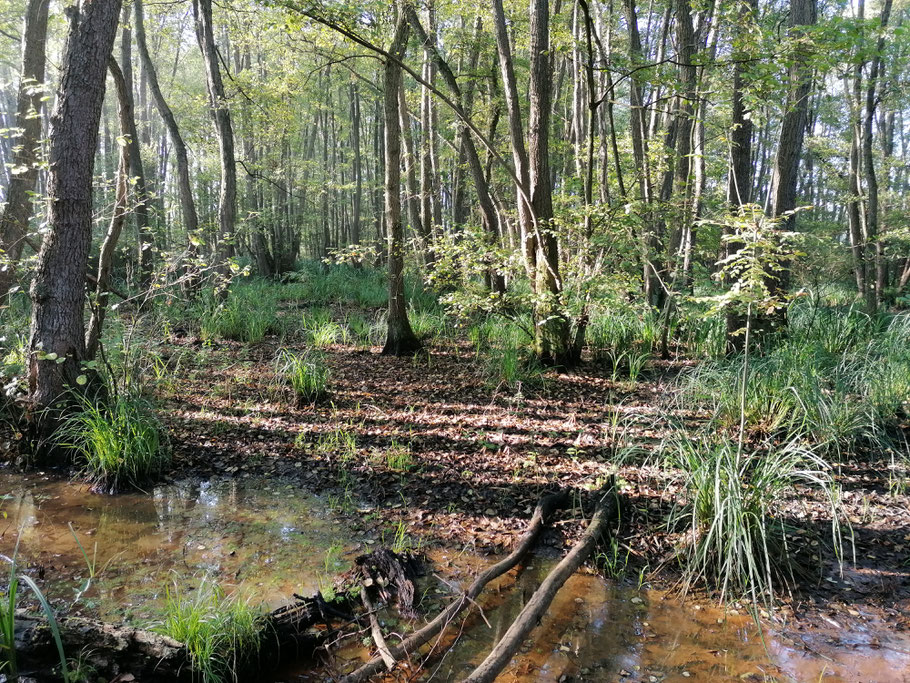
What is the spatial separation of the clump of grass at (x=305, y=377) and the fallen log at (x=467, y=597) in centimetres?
301

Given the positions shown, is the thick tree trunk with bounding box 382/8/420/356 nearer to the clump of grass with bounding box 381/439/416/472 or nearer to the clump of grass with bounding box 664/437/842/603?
the clump of grass with bounding box 381/439/416/472

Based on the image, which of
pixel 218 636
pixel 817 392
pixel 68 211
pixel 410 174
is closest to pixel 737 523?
pixel 817 392

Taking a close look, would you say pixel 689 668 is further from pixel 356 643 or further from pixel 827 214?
pixel 827 214

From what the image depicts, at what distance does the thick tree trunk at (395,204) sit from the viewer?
6.67 meters

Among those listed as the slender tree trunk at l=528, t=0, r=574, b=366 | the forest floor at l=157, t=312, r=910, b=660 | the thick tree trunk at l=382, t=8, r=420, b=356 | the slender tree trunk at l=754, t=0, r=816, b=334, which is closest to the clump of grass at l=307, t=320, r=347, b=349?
the forest floor at l=157, t=312, r=910, b=660

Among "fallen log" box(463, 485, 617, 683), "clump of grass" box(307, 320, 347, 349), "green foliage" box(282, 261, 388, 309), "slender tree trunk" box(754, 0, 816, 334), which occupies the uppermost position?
"slender tree trunk" box(754, 0, 816, 334)

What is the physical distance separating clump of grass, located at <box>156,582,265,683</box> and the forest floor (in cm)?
125

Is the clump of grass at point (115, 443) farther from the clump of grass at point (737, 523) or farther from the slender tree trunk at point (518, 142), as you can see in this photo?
the slender tree trunk at point (518, 142)

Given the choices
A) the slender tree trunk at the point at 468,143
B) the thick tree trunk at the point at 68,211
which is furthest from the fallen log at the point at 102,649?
the slender tree trunk at the point at 468,143

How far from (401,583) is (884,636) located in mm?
2371

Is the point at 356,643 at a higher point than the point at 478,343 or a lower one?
lower

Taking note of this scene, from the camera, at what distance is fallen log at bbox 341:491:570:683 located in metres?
2.19

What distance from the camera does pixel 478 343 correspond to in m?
7.35

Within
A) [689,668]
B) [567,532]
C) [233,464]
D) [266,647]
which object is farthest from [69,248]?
[689,668]
